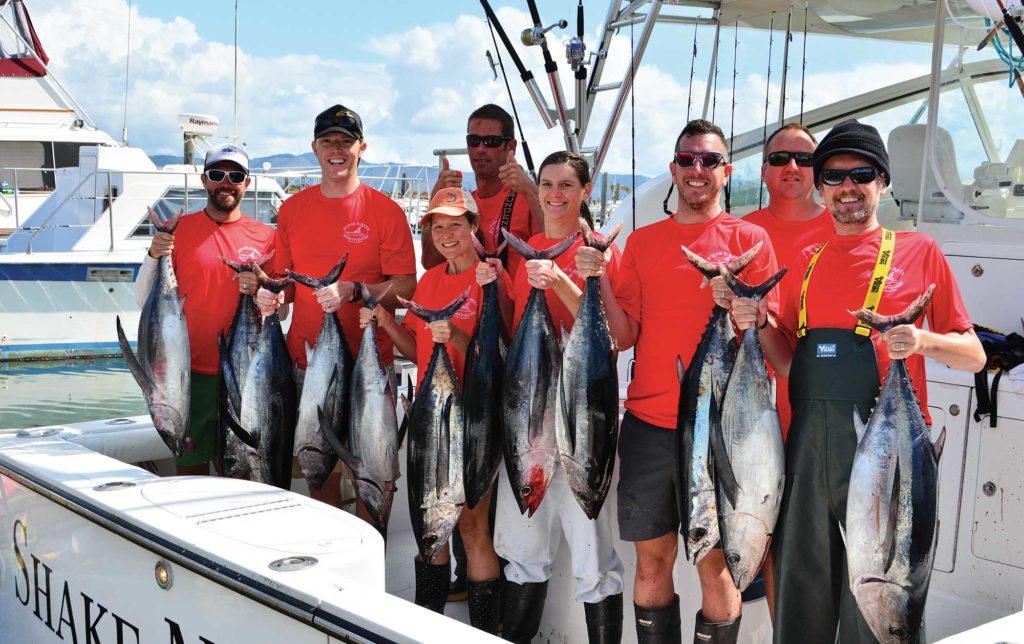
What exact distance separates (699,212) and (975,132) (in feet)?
4.81

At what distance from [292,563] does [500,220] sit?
1540 millimetres

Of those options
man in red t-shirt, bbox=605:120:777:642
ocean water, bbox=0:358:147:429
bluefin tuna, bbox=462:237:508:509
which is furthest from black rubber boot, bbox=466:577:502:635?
ocean water, bbox=0:358:147:429

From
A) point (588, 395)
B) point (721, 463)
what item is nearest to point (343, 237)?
point (588, 395)

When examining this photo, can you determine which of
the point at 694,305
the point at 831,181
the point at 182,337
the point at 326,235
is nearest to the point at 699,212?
the point at 694,305

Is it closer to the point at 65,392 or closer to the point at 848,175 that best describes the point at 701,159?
the point at 848,175

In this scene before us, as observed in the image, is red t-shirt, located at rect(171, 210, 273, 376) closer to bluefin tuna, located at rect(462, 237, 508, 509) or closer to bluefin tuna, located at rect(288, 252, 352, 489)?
bluefin tuna, located at rect(288, 252, 352, 489)

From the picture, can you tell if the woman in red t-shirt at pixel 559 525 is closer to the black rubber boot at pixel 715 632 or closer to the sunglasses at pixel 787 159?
the black rubber boot at pixel 715 632

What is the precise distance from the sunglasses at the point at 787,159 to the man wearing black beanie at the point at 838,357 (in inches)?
33.6

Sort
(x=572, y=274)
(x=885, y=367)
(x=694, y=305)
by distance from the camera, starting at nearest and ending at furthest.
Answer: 1. (x=885, y=367)
2. (x=694, y=305)
3. (x=572, y=274)

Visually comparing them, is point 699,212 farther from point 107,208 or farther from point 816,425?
point 107,208

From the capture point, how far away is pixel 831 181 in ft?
7.07

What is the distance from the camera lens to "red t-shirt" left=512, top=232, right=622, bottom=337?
2695mm

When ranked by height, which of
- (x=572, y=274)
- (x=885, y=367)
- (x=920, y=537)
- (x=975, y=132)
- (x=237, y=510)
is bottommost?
(x=237, y=510)

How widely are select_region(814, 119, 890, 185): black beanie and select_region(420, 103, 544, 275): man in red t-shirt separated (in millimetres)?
1182
